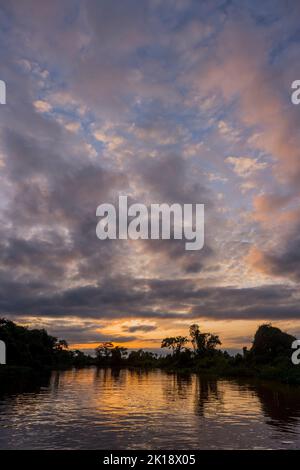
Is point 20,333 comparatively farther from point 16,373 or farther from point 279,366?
point 279,366

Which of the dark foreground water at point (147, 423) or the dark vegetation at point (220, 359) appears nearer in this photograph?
the dark foreground water at point (147, 423)

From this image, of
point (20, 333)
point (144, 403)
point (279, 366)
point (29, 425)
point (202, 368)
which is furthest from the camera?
point (202, 368)

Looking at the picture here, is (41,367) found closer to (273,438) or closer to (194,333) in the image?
(194,333)

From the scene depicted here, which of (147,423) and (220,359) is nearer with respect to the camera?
(147,423)

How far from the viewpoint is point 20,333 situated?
114688 millimetres

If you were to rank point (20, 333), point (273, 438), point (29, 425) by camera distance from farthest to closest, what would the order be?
point (20, 333) → point (29, 425) → point (273, 438)

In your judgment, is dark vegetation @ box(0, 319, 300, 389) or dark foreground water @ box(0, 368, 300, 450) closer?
dark foreground water @ box(0, 368, 300, 450)

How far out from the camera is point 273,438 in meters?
25.6

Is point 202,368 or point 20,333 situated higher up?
point 20,333

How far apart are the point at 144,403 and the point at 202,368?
87818mm
